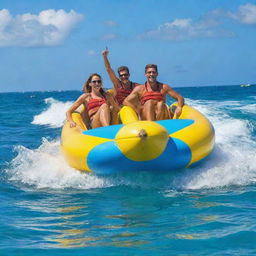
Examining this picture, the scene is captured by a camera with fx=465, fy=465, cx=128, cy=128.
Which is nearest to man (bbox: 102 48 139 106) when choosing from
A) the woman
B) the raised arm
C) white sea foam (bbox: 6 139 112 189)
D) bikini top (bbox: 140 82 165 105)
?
the raised arm

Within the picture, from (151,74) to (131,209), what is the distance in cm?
191

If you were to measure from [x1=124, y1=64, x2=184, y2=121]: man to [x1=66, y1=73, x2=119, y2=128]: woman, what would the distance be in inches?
8.1

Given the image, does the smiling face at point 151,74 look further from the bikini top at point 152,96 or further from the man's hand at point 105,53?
the man's hand at point 105,53

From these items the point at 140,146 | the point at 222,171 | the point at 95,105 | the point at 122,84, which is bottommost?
the point at 222,171

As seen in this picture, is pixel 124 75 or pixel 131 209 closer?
pixel 131 209

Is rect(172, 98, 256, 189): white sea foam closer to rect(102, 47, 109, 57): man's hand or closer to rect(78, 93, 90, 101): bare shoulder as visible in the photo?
rect(78, 93, 90, 101): bare shoulder

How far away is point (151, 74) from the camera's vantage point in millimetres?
5102

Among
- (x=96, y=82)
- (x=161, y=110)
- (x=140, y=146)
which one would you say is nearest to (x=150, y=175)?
(x=140, y=146)

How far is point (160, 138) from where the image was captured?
3.91 metres

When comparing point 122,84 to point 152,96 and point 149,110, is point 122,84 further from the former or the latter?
point 149,110

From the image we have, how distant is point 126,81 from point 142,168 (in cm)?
181

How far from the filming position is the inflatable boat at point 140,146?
153 inches

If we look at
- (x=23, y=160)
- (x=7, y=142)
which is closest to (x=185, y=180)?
(x=23, y=160)

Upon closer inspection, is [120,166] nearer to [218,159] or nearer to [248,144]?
[218,159]
